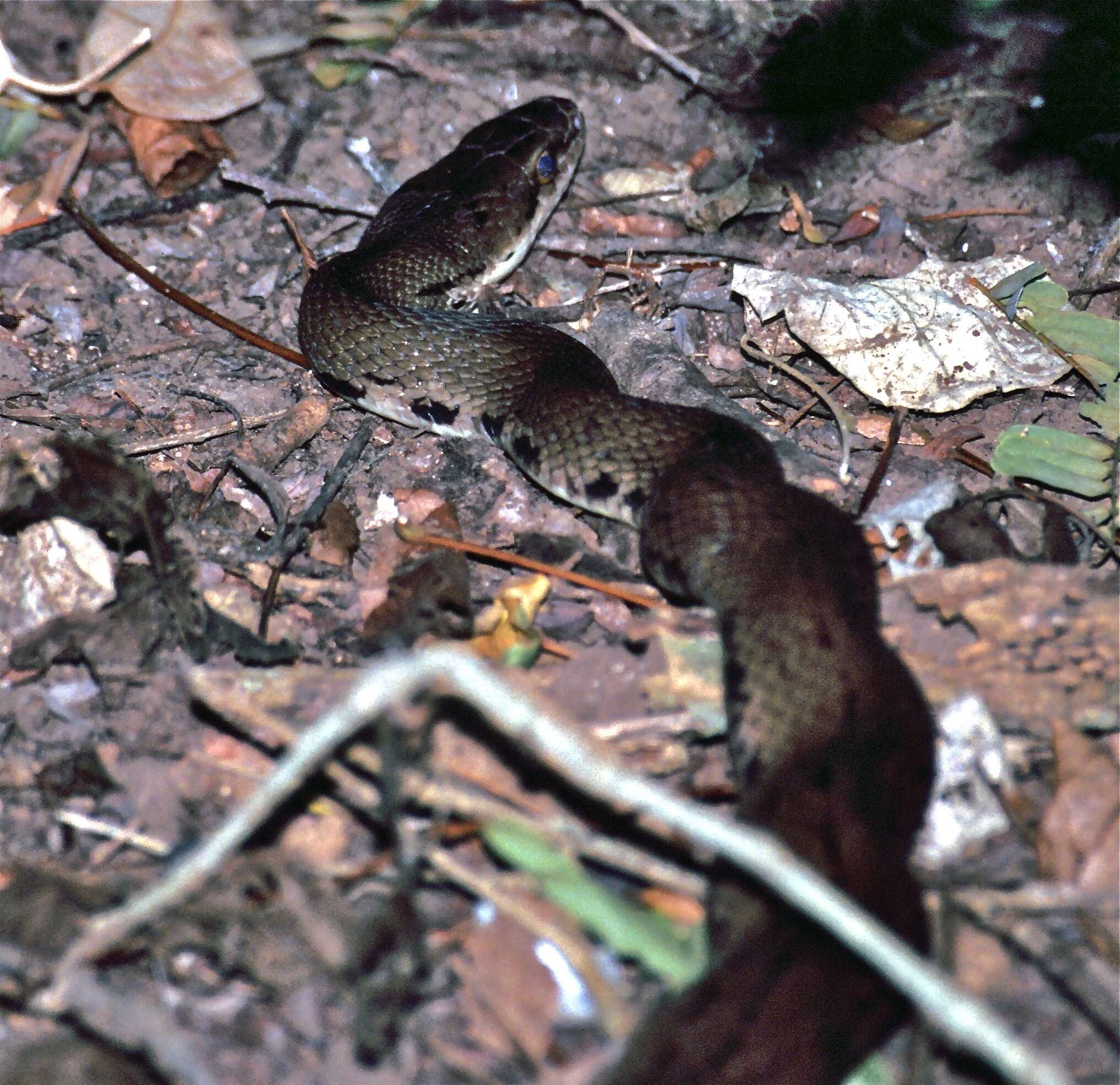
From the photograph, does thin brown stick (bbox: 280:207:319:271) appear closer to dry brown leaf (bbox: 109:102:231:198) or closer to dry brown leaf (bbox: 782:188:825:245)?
dry brown leaf (bbox: 109:102:231:198)

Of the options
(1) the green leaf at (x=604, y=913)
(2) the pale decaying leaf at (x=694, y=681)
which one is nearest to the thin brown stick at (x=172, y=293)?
(2) the pale decaying leaf at (x=694, y=681)

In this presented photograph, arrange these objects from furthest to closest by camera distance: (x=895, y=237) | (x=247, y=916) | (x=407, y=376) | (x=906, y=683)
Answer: (x=895, y=237)
(x=407, y=376)
(x=906, y=683)
(x=247, y=916)

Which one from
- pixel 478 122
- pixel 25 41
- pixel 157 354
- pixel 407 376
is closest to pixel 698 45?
pixel 478 122

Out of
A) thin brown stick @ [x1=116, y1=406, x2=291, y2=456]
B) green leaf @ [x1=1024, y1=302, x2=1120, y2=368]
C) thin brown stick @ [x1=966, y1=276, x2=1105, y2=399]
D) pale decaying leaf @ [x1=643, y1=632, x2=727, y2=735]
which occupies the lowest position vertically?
thin brown stick @ [x1=116, y1=406, x2=291, y2=456]

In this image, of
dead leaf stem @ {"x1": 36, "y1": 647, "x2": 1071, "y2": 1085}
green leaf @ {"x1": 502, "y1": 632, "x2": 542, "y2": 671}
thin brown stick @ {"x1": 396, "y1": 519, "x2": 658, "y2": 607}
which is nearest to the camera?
dead leaf stem @ {"x1": 36, "y1": 647, "x2": 1071, "y2": 1085}

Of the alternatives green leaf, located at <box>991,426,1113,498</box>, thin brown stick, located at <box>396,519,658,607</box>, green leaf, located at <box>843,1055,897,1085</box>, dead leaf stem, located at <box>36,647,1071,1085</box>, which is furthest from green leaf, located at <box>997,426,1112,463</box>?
dead leaf stem, located at <box>36,647,1071,1085</box>

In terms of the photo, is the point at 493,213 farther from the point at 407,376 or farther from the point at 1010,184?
the point at 1010,184
